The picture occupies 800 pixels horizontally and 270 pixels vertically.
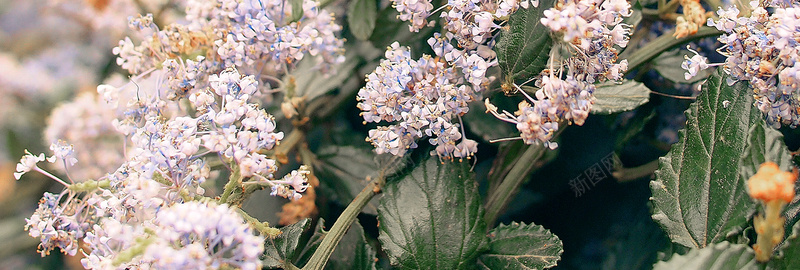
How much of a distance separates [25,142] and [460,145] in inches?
39.9

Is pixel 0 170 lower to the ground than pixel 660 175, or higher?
lower

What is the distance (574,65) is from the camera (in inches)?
21.1

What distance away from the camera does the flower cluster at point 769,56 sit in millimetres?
499

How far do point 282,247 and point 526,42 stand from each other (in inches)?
11.8

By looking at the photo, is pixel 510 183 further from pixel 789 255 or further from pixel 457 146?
pixel 789 255

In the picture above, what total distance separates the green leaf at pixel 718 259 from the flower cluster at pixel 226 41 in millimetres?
417

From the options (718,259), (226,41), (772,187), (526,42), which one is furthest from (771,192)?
(226,41)

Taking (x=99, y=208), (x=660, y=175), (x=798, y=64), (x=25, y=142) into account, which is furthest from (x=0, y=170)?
(x=798, y=64)

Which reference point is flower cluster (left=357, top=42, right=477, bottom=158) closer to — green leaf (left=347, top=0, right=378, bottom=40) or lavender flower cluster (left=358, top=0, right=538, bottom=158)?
lavender flower cluster (left=358, top=0, right=538, bottom=158)

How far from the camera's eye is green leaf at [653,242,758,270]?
48 centimetres

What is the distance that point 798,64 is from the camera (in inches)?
19.2

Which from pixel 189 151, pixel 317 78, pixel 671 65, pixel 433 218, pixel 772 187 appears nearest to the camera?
pixel 772 187

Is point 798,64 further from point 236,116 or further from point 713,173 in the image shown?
point 236,116

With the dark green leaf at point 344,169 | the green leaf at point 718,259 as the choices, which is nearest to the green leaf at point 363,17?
the dark green leaf at point 344,169
